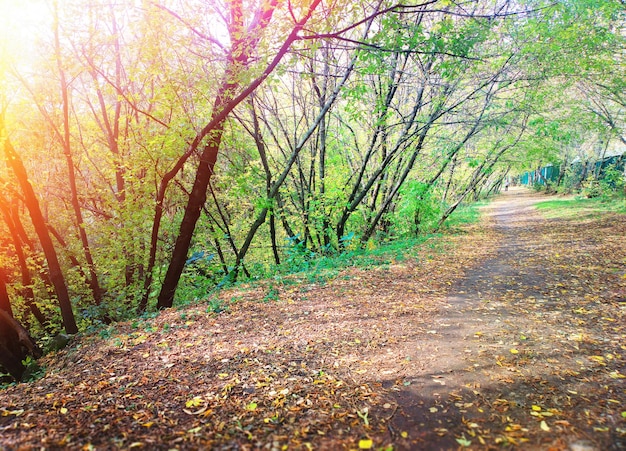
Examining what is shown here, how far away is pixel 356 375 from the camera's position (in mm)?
3438

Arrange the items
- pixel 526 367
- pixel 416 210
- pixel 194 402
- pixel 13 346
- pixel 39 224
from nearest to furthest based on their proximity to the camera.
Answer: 1. pixel 194 402
2. pixel 526 367
3. pixel 13 346
4. pixel 39 224
5. pixel 416 210

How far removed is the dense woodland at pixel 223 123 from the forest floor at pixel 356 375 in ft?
9.49

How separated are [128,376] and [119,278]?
646cm

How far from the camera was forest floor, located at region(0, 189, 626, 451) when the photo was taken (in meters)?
2.56

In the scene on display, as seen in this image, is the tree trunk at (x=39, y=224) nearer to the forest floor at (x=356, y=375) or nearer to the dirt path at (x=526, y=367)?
the forest floor at (x=356, y=375)

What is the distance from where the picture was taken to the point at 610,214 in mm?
13594

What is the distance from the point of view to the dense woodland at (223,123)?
611cm

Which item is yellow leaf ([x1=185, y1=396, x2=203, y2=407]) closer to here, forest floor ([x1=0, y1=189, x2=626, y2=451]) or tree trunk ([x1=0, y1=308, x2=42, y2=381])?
forest floor ([x1=0, y1=189, x2=626, y2=451])

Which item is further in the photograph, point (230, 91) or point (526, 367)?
point (230, 91)

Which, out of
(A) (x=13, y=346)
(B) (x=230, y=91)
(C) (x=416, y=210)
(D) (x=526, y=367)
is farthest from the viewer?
(C) (x=416, y=210)

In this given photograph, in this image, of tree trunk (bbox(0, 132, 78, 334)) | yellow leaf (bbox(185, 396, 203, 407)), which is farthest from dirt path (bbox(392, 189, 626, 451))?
tree trunk (bbox(0, 132, 78, 334))

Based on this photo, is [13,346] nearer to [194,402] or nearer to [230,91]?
[194,402]

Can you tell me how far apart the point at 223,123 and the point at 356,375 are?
5.41m

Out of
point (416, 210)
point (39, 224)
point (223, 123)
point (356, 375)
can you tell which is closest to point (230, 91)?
point (223, 123)
